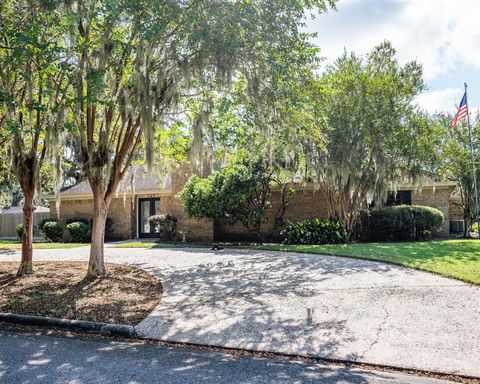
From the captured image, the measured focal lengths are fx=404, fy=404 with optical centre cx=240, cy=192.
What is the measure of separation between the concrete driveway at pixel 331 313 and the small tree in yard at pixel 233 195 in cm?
582

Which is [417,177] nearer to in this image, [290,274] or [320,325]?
[290,274]

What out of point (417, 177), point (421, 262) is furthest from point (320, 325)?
point (417, 177)

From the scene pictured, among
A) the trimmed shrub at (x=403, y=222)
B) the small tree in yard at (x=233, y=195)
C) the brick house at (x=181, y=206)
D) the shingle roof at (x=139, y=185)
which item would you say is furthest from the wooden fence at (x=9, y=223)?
the trimmed shrub at (x=403, y=222)

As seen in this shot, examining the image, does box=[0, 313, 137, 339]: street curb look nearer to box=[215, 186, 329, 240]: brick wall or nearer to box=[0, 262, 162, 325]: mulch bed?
box=[0, 262, 162, 325]: mulch bed

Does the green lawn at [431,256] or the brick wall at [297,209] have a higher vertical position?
the brick wall at [297,209]

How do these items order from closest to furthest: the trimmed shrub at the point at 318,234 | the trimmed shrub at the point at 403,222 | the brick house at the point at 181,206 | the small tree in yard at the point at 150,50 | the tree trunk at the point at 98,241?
the small tree in yard at the point at 150,50 < the tree trunk at the point at 98,241 < the trimmed shrub at the point at 318,234 < the trimmed shrub at the point at 403,222 < the brick house at the point at 181,206

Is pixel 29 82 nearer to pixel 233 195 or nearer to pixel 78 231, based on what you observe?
pixel 233 195

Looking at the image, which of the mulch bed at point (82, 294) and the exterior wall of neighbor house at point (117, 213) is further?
the exterior wall of neighbor house at point (117, 213)

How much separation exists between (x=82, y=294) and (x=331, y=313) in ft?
14.9

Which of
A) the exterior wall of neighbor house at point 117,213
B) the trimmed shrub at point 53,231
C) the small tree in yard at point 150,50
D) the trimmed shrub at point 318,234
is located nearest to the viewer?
the small tree in yard at point 150,50

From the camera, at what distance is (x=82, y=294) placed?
7535 mm

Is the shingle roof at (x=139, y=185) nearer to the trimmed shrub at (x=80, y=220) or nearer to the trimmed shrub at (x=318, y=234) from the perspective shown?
the trimmed shrub at (x=80, y=220)

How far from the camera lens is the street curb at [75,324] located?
18.6 feet

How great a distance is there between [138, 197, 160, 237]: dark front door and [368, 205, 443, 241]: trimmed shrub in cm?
1047
